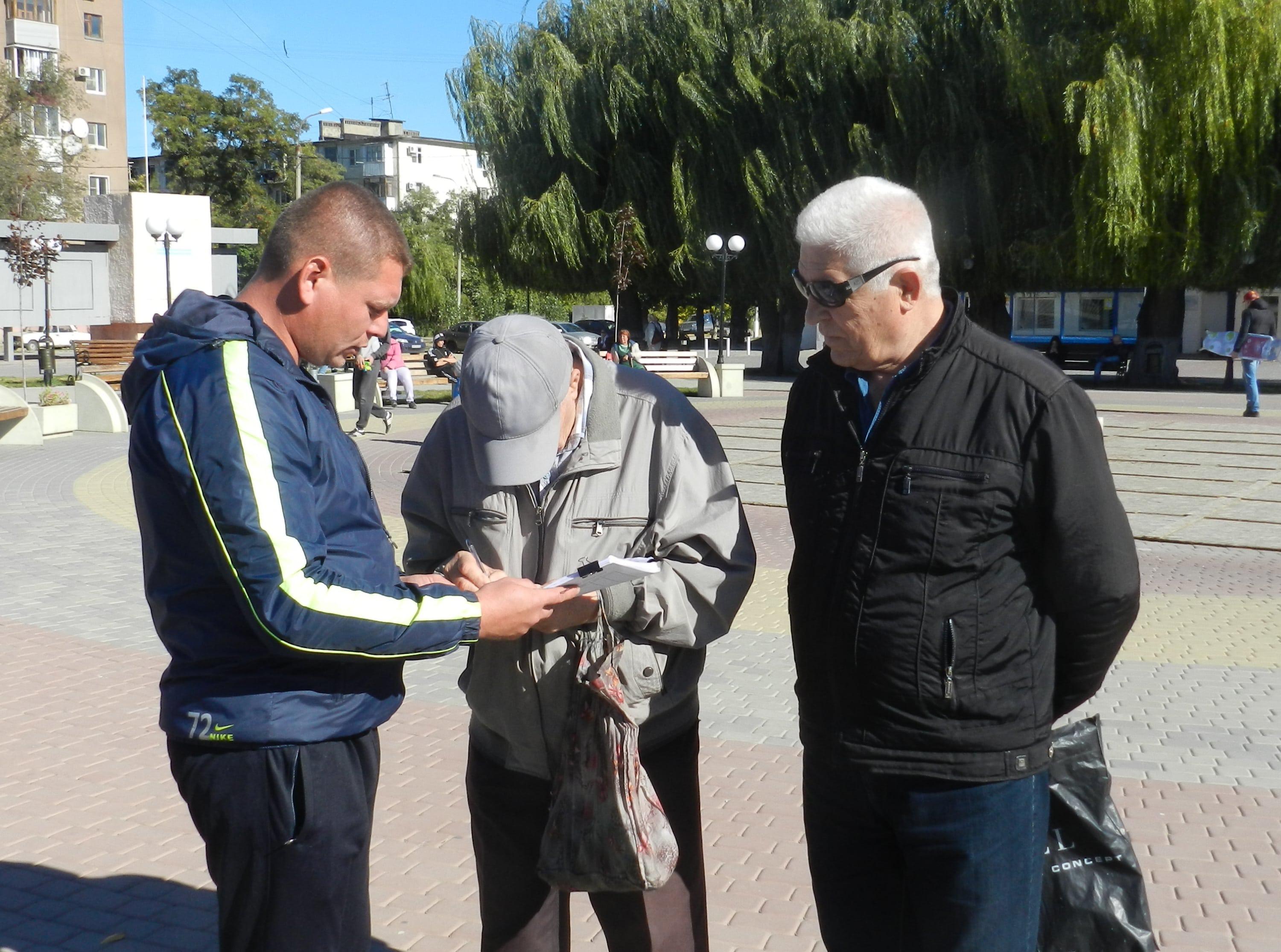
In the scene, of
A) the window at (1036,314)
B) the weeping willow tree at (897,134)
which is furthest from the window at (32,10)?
the window at (1036,314)

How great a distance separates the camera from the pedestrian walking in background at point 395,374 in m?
22.0

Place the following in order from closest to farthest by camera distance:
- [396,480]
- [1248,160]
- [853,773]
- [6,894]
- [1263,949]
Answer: [853,773]
[1263,949]
[6,894]
[396,480]
[1248,160]

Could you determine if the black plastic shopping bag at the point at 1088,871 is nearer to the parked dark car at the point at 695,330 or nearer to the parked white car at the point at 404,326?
the parked dark car at the point at 695,330

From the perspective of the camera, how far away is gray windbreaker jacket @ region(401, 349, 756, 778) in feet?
8.48

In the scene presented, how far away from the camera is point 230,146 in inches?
2694

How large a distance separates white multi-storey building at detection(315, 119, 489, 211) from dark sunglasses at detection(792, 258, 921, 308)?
101060 mm

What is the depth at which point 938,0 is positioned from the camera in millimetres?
29125

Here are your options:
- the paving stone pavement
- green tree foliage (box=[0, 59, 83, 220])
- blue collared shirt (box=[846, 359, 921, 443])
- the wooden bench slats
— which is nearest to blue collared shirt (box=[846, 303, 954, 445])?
blue collared shirt (box=[846, 359, 921, 443])

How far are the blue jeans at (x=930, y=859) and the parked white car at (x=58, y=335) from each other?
4299 cm

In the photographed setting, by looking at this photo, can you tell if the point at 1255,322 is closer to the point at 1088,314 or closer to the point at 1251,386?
the point at 1251,386

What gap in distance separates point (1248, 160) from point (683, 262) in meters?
13.6

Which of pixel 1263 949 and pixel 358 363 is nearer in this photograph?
Result: pixel 1263 949

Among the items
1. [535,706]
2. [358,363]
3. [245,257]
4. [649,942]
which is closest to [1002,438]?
[535,706]

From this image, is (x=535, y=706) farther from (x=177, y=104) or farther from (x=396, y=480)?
(x=177, y=104)
